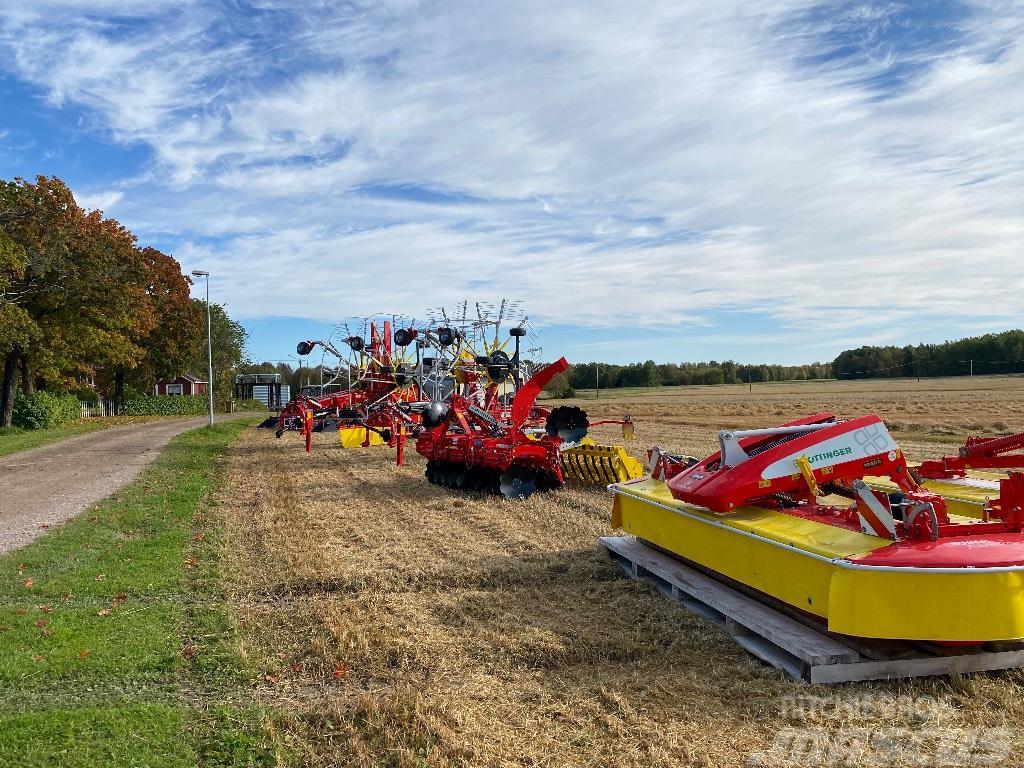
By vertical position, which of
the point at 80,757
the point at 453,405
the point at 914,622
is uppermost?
the point at 453,405

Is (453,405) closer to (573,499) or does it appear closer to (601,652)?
(573,499)

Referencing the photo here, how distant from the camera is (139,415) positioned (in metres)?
45.7

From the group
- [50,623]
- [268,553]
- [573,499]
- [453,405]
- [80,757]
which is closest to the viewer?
[80,757]

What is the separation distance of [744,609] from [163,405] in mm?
51111

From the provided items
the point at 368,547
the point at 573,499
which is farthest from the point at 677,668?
the point at 573,499

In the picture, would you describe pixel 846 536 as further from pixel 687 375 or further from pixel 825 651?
pixel 687 375

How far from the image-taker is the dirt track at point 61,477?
422 inches

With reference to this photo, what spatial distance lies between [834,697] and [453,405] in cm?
972

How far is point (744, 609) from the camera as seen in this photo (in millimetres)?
5430

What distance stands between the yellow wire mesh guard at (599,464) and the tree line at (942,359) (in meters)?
67.3

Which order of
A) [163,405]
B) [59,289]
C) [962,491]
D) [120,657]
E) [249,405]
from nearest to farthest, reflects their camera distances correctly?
1. [120,657]
2. [962,491]
3. [59,289]
4. [163,405]
5. [249,405]

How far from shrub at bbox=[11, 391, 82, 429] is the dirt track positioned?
5574 mm

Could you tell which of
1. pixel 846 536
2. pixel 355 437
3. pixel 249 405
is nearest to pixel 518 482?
pixel 846 536

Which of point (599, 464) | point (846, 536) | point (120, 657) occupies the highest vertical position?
point (846, 536)
